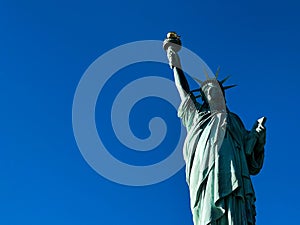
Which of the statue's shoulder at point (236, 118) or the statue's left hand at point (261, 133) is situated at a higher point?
the statue's shoulder at point (236, 118)

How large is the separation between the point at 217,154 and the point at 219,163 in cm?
24

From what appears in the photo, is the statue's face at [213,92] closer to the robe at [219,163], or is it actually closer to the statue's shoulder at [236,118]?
the robe at [219,163]

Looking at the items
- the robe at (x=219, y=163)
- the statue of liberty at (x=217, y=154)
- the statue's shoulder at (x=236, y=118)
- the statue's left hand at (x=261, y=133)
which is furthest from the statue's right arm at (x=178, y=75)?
the statue's left hand at (x=261, y=133)

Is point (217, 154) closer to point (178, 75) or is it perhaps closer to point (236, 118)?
point (236, 118)

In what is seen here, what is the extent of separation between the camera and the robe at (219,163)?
11.4 metres

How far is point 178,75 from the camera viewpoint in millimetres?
14078

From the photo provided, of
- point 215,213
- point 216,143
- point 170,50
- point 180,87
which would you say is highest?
point 170,50

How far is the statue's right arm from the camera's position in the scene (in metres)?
13.8

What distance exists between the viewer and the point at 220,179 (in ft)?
38.5

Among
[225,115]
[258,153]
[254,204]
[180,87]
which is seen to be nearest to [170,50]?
[180,87]

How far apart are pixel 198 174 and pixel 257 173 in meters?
1.47

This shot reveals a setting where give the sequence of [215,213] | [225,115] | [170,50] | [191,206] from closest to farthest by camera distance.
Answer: [215,213]
[191,206]
[225,115]
[170,50]

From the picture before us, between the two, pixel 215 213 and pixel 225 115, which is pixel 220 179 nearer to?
pixel 215 213

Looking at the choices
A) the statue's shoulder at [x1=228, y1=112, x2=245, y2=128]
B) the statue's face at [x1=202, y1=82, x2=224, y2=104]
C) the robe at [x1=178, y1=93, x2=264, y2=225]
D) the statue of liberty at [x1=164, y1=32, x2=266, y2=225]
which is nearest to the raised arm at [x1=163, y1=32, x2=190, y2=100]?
the statue of liberty at [x1=164, y1=32, x2=266, y2=225]
